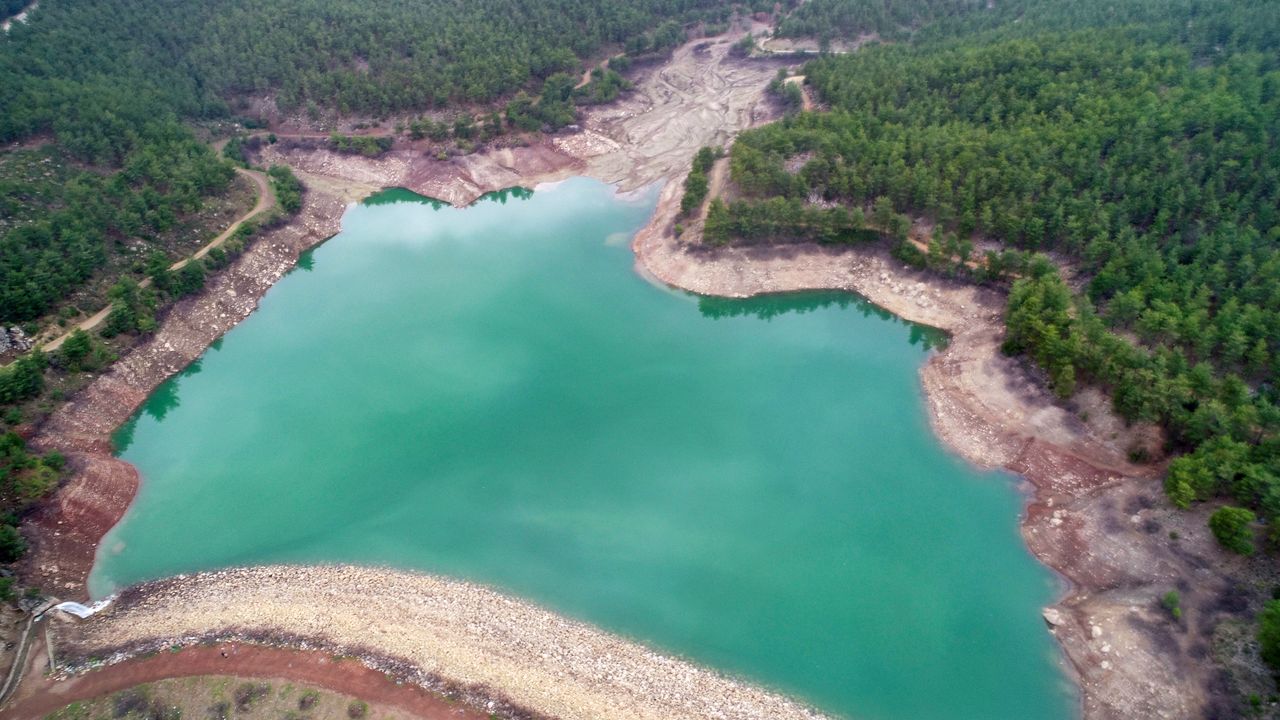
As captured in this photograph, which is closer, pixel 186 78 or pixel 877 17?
pixel 186 78

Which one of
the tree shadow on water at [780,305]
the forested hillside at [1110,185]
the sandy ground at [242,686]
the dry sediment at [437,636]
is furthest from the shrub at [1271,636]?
the sandy ground at [242,686]

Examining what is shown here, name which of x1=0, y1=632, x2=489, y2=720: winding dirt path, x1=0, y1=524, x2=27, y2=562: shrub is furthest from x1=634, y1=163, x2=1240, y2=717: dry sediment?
x1=0, y1=524, x2=27, y2=562: shrub

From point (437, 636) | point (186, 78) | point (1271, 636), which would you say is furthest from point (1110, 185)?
point (186, 78)

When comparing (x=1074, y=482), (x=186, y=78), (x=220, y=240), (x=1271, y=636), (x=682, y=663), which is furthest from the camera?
(x=186, y=78)

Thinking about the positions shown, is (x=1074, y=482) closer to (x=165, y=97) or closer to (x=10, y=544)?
(x=10, y=544)

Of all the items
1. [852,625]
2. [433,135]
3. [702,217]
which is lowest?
[852,625]

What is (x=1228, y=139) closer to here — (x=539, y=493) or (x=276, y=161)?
(x=539, y=493)

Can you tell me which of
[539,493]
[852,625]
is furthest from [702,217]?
[852,625]
